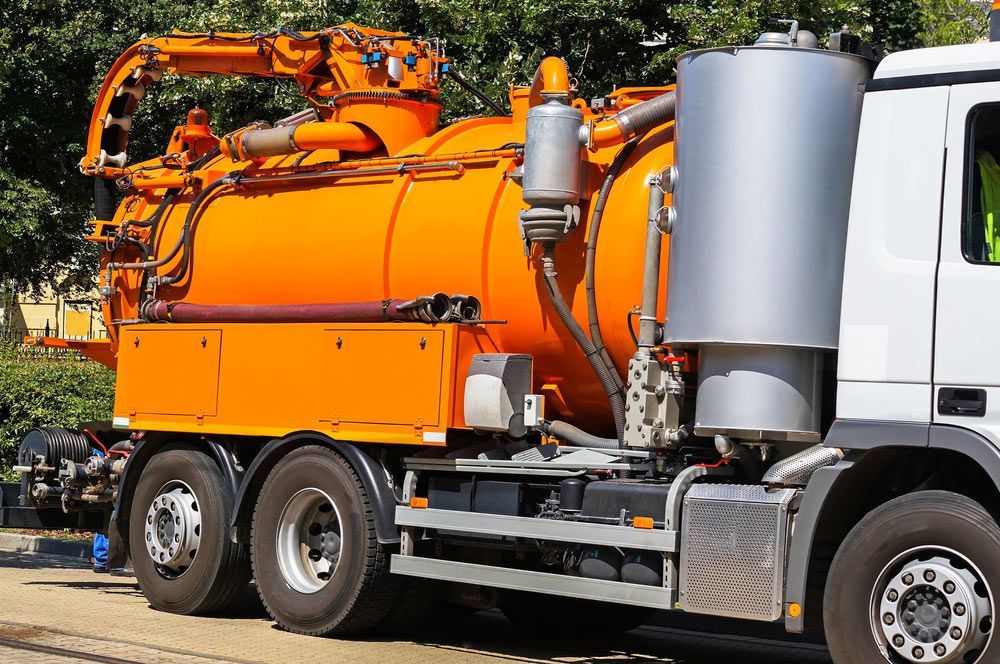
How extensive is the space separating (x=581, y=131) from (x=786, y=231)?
1768 mm

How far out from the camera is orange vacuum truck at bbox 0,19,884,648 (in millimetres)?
8094

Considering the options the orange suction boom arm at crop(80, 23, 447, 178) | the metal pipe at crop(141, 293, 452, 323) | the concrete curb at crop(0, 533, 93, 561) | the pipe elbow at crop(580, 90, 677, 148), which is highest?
the orange suction boom arm at crop(80, 23, 447, 178)

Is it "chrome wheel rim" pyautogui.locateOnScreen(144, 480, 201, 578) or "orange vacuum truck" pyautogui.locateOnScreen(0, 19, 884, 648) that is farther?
"chrome wheel rim" pyautogui.locateOnScreen(144, 480, 201, 578)

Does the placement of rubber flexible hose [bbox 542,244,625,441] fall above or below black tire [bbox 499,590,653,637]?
above

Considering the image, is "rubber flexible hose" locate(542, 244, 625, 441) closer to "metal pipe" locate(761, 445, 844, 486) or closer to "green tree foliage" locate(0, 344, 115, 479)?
"metal pipe" locate(761, 445, 844, 486)

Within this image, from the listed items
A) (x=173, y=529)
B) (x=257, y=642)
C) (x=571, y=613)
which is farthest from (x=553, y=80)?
(x=173, y=529)

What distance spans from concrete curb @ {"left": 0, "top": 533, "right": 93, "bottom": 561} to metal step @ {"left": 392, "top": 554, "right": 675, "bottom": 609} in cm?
639

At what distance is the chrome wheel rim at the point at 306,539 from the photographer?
981cm

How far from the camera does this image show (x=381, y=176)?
33.3 feet

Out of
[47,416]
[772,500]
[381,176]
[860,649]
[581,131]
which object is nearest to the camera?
[860,649]

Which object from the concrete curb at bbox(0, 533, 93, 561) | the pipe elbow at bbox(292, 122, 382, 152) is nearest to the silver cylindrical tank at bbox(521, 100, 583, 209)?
the pipe elbow at bbox(292, 122, 382, 152)

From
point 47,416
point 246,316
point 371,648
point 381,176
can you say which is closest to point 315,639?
point 371,648

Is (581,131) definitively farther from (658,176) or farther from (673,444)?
(673,444)

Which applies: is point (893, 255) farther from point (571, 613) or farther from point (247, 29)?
point (247, 29)
